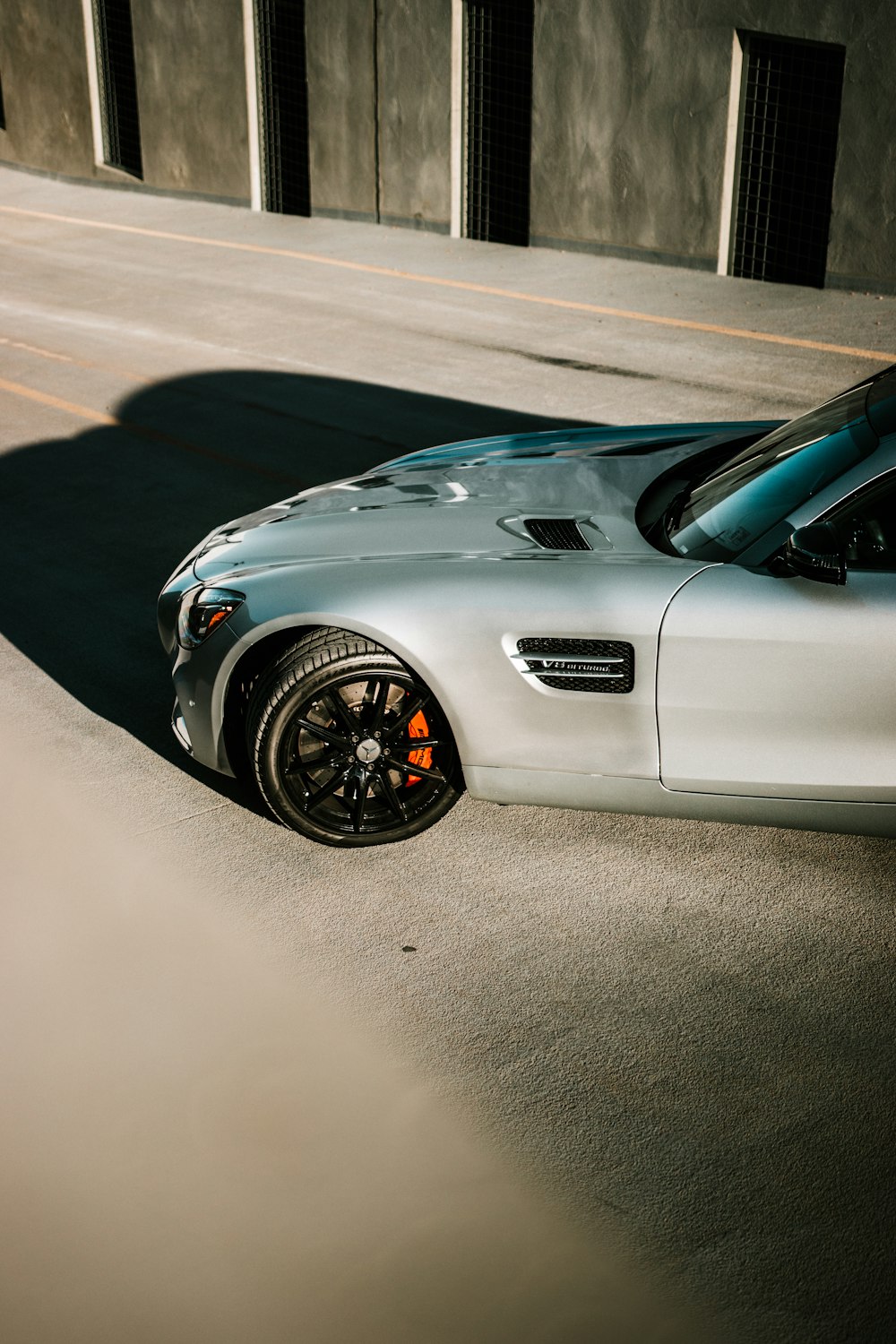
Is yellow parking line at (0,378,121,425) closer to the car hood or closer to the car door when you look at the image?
the car hood

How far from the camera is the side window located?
4.56 metres

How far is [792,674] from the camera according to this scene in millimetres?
4582

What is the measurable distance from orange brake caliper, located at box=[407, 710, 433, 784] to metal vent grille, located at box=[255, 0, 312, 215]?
18.8m

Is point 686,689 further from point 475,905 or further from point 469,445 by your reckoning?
point 469,445

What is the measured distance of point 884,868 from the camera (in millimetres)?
5238

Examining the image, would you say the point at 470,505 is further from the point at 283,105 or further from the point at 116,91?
the point at 116,91

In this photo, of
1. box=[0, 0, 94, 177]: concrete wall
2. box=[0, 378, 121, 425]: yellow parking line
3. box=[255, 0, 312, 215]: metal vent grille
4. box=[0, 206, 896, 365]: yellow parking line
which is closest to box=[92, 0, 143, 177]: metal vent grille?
box=[0, 0, 94, 177]: concrete wall

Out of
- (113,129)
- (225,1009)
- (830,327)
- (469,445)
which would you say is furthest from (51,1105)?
(113,129)

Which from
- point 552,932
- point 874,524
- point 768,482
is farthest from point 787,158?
point 552,932

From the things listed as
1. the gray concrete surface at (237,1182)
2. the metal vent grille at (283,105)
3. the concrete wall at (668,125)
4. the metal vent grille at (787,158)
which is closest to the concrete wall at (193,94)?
the metal vent grille at (283,105)

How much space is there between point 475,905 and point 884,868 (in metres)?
1.52

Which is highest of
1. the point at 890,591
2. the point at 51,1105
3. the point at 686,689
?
the point at 890,591

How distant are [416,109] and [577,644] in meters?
17.3

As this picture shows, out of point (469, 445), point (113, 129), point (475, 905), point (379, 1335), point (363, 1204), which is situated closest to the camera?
point (379, 1335)
